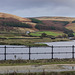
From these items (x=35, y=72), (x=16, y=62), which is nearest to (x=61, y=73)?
(x=35, y=72)

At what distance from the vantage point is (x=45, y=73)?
2033cm

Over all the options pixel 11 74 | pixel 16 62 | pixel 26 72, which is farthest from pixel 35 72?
pixel 16 62

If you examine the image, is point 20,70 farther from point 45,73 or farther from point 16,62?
point 16,62

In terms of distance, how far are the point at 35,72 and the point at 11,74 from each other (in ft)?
7.17

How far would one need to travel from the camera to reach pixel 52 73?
20.3 m

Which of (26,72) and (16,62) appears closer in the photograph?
(26,72)

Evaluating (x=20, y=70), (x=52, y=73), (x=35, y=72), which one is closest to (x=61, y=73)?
(x=52, y=73)

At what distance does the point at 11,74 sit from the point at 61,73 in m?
4.18

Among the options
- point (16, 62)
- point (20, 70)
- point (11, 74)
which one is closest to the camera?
point (11, 74)

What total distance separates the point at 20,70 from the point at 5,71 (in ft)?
4.59

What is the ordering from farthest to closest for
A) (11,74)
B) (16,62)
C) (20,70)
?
(16,62) < (20,70) < (11,74)

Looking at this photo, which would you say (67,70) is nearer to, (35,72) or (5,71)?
(35,72)

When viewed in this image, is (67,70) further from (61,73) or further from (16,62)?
(16,62)

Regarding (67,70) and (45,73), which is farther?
(67,70)
